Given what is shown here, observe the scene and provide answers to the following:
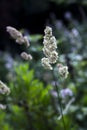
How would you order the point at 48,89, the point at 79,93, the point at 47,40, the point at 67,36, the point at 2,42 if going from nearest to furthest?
1. the point at 47,40
2. the point at 48,89
3. the point at 79,93
4. the point at 67,36
5. the point at 2,42

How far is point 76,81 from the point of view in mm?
3047

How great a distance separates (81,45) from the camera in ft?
12.4

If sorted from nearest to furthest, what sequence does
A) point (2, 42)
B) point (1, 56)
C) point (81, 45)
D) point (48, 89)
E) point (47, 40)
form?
point (47, 40), point (48, 89), point (81, 45), point (1, 56), point (2, 42)

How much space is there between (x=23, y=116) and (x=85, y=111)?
1.31 ft

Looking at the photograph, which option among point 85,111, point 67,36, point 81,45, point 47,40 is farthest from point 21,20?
point 47,40

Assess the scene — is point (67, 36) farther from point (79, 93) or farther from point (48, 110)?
point (48, 110)

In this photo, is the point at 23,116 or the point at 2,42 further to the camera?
the point at 2,42

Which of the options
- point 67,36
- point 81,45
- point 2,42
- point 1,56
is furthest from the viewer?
point 2,42

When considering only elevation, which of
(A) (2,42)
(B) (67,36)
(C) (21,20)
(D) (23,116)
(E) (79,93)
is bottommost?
(D) (23,116)

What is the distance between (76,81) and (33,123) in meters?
0.56

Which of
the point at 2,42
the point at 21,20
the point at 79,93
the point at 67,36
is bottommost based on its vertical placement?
the point at 79,93

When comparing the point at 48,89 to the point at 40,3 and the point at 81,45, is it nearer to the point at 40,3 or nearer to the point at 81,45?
the point at 81,45

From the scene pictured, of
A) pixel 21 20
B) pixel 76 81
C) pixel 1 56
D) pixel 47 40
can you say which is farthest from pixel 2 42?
pixel 47 40

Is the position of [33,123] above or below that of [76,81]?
below
